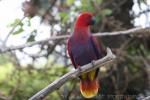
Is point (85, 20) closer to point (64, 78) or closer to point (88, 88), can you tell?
point (88, 88)

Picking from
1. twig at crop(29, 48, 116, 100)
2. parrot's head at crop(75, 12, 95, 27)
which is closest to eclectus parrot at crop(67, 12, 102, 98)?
parrot's head at crop(75, 12, 95, 27)

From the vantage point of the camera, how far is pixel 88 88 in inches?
115

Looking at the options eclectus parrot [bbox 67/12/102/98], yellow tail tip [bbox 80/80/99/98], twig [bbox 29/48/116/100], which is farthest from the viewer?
eclectus parrot [bbox 67/12/102/98]

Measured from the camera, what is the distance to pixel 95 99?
4504 millimetres

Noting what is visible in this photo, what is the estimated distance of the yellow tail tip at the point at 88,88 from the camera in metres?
2.92

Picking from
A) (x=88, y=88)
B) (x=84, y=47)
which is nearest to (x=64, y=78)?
(x=88, y=88)

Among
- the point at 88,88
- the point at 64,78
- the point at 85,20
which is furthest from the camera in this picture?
the point at 85,20

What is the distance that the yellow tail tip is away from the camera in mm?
2918

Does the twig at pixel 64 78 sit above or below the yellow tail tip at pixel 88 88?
above

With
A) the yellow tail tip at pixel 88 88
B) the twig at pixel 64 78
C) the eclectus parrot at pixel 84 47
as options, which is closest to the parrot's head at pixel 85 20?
the eclectus parrot at pixel 84 47

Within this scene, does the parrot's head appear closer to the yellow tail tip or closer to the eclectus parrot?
the eclectus parrot

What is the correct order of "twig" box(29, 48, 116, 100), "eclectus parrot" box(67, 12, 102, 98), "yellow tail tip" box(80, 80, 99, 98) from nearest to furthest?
"twig" box(29, 48, 116, 100) → "yellow tail tip" box(80, 80, 99, 98) → "eclectus parrot" box(67, 12, 102, 98)

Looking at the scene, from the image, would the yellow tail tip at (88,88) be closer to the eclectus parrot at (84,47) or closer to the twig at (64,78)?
the eclectus parrot at (84,47)

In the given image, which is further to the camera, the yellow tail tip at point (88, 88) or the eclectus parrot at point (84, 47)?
the eclectus parrot at point (84, 47)
